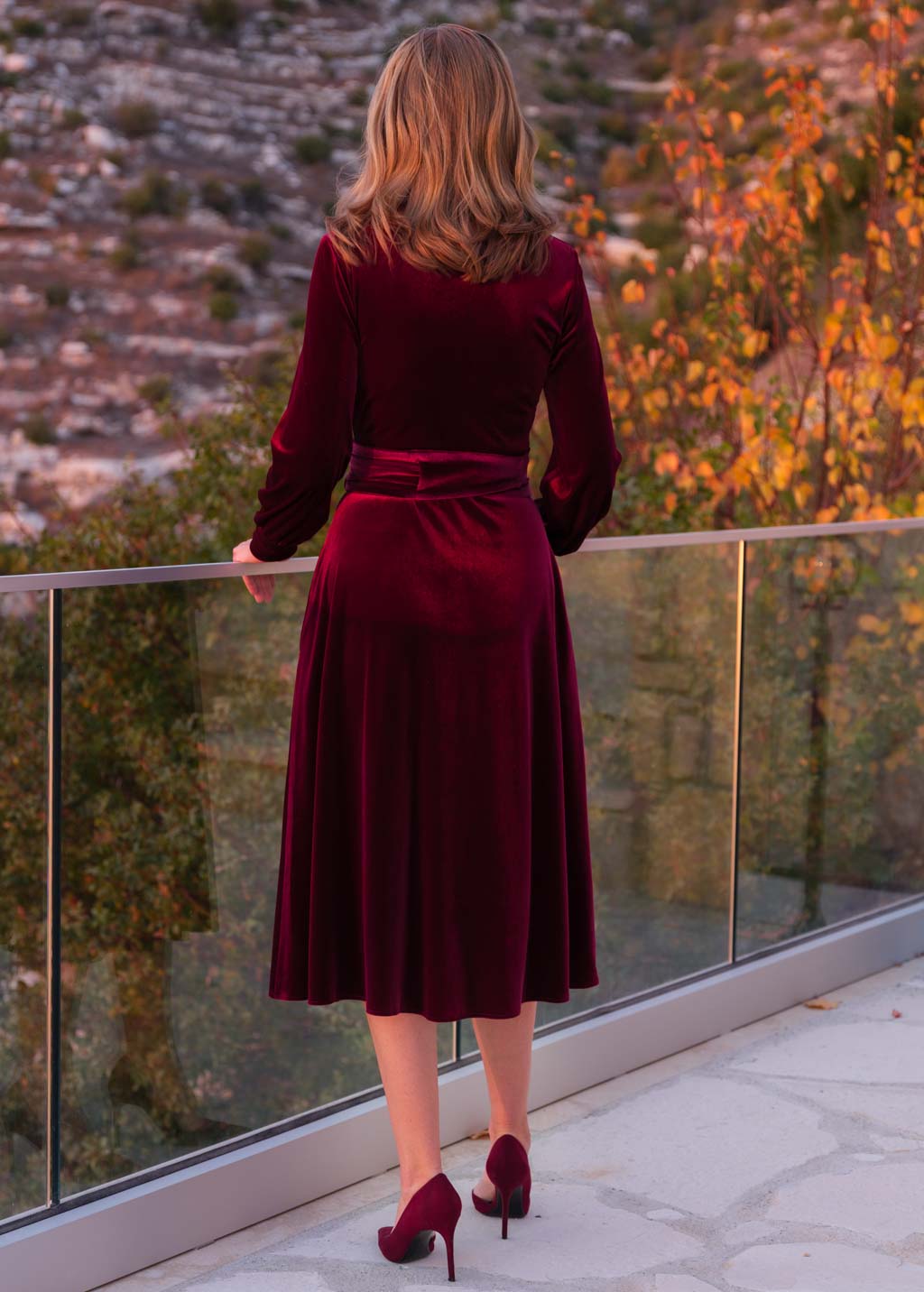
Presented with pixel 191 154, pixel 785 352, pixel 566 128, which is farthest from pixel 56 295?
pixel 785 352

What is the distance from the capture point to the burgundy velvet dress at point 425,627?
7.37 feet

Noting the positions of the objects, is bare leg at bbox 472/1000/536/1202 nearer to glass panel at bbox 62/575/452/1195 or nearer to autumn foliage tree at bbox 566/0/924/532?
glass panel at bbox 62/575/452/1195

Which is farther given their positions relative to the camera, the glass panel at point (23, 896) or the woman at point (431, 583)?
the glass panel at point (23, 896)

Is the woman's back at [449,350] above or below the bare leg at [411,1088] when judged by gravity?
above

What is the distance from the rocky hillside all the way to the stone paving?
60.8 ft

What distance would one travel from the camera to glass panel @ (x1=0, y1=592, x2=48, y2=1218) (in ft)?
7.79

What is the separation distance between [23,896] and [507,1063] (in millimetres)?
783

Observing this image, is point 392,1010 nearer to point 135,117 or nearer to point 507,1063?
point 507,1063

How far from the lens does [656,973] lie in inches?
142

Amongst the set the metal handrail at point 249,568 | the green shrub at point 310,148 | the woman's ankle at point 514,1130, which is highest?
the green shrub at point 310,148

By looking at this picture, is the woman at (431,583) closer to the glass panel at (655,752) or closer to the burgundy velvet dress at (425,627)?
the burgundy velvet dress at (425,627)

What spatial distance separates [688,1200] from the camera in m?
2.76

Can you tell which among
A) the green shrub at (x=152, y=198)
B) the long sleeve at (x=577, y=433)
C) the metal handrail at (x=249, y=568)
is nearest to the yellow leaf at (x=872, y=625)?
the metal handrail at (x=249, y=568)

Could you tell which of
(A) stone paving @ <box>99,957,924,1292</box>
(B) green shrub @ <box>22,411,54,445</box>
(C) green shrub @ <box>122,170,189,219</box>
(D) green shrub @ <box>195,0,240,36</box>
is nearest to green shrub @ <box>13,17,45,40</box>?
(D) green shrub @ <box>195,0,240,36</box>
